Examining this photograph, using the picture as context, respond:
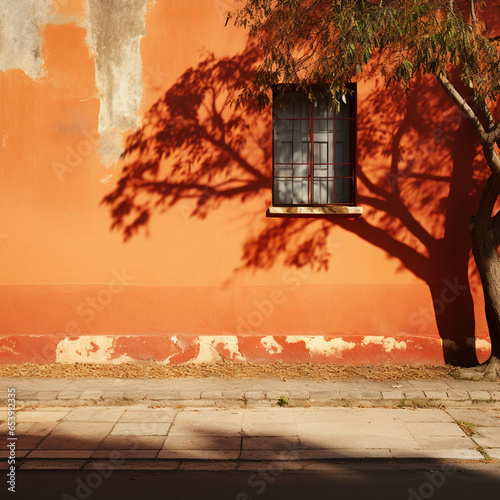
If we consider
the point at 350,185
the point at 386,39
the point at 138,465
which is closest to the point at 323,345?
the point at 350,185

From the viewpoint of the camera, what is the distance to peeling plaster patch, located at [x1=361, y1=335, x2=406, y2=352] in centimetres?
811

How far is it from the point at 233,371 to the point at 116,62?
4.71 meters

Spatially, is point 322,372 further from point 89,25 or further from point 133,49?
point 89,25

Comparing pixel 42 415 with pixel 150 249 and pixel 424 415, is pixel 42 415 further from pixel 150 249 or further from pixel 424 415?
pixel 424 415

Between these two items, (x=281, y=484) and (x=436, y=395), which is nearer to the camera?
(x=281, y=484)

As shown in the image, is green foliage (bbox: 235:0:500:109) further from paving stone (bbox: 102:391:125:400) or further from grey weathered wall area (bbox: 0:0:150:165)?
paving stone (bbox: 102:391:125:400)

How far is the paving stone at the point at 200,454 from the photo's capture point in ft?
16.9

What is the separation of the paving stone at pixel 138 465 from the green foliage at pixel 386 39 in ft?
13.5

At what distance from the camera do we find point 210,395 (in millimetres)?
6789

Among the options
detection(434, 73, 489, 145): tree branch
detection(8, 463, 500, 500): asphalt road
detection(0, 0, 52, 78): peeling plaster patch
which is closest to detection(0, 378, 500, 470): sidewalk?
detection(8, 463, 500, 500): asphalt road

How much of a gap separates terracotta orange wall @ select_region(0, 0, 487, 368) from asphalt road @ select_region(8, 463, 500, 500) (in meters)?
3.43

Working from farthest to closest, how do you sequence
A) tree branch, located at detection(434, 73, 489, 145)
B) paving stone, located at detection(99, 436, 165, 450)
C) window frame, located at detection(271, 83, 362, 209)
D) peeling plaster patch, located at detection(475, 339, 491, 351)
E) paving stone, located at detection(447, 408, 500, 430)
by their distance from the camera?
1. window frame, located at detection(271, 83, 362, 209)
2. peeling plaster patch, located at detection(475, 339, 491, 351)
3. tree branch, located at detection(434, 73, 489, 145)
4. paving stone, located at detection(447, 408, 500, 430)
5. paving stone, located at detection(99, 436, 165, 450)

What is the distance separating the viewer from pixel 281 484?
457 cm

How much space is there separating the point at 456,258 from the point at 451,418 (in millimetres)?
2689
